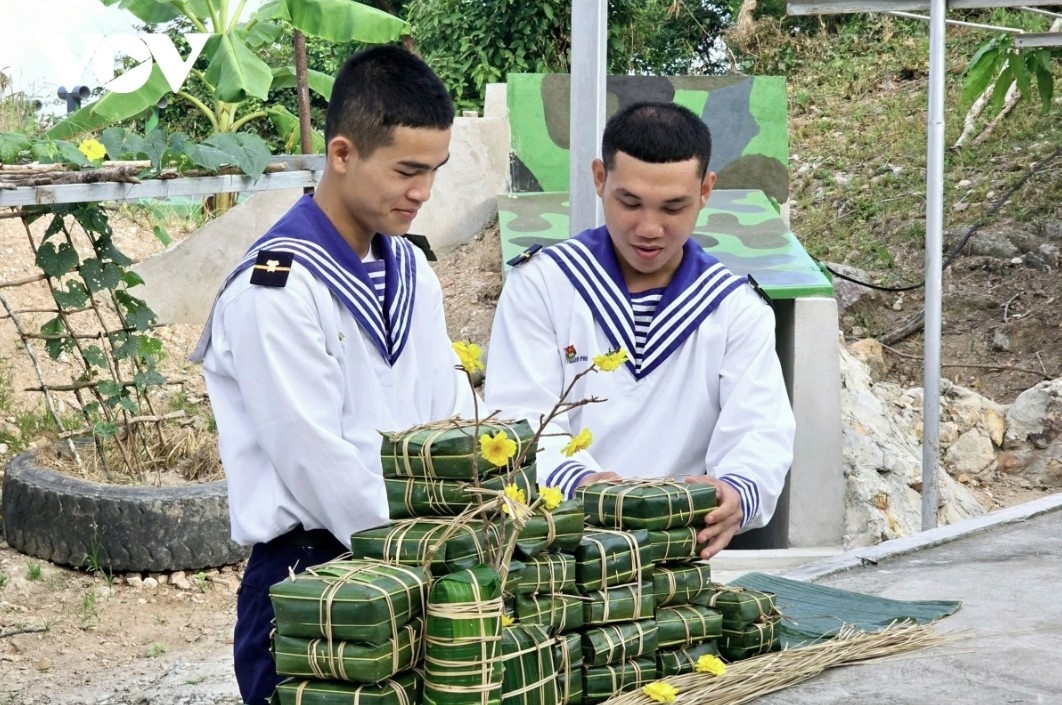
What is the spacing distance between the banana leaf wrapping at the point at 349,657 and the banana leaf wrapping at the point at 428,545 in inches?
3.7

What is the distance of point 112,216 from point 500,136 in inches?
175

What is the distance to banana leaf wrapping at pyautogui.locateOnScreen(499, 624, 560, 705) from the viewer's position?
6.04ft

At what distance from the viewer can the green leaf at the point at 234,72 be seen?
8.88 m

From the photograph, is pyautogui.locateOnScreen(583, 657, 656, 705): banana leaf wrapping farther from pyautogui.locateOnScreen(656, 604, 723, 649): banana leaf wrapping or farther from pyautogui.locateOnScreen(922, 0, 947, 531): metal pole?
pyautogui.locateOnScreen(922, 0, 947, 531): metal pole

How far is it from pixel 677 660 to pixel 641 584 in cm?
17

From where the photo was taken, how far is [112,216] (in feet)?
36.1

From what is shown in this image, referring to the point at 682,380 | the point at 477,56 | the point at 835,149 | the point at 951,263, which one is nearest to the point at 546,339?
the point at 682,380

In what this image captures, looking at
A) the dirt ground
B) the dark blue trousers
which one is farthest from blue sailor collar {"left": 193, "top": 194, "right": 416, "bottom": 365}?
the dirt ground

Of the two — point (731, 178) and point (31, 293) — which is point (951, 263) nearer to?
point (731, 178)

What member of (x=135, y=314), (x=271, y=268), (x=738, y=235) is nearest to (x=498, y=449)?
(x=271, y=268)

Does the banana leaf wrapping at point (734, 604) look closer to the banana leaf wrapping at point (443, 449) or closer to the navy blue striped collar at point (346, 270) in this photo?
the banana leaf wrapping at point (443, 449)

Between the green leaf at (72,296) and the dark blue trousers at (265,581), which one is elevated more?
the green leaf at (72,296)

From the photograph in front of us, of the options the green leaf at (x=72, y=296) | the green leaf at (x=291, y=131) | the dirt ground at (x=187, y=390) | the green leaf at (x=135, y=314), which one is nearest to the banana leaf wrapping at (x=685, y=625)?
the dirt ground at (x=187, y=390)

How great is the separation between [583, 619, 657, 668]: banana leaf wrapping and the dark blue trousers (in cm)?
53
